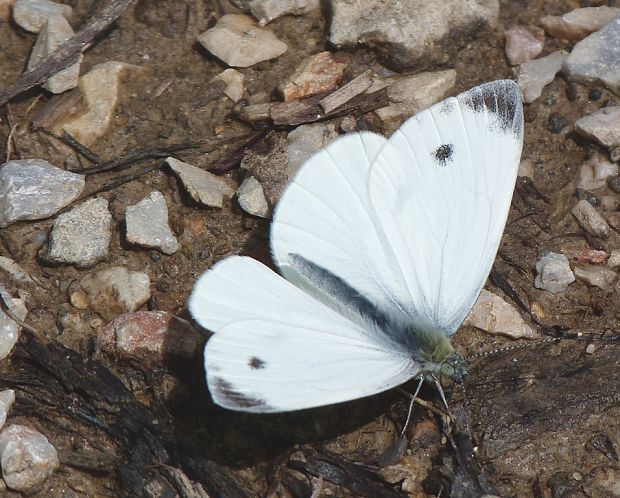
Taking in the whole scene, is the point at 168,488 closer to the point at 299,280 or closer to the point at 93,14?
the point at 299,280

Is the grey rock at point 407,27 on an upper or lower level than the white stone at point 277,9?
lower

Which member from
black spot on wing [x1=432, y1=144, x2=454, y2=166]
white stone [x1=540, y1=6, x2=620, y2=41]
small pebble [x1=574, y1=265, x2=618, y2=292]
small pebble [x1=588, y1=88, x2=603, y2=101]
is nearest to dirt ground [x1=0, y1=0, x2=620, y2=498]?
small pebble [x1=574, y1=265, x2=618, y2=292]

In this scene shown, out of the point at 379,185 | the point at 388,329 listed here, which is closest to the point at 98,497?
the point at 388,329

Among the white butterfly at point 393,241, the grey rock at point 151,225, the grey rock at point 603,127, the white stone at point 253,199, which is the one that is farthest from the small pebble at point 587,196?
the grey rock at point 151,225

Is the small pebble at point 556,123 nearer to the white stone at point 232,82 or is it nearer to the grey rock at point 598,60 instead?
the grey rock at point 598,60

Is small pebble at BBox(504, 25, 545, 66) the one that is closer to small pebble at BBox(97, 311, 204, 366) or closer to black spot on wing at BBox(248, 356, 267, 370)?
small pebble at BBox(97, 311, 204, 366)

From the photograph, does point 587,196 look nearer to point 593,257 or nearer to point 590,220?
point 590,220
